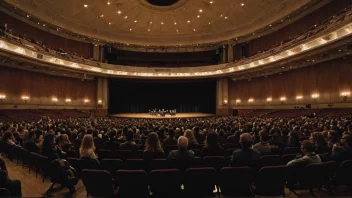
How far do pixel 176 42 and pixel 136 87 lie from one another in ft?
32.2

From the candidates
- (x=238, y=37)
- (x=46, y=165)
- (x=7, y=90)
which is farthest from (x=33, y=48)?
(x=238, y=37)

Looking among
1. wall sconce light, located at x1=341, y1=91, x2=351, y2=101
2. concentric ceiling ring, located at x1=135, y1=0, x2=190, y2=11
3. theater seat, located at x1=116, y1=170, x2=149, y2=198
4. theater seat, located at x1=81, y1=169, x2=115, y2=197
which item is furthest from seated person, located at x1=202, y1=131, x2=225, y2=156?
concentric ceiling ring, located at x1=135, y1=0, x2=190, y2=11

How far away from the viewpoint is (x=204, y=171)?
10.1 feet

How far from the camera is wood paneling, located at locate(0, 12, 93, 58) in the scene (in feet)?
65.2

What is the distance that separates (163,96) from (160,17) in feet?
46.3

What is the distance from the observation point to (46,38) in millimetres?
23453

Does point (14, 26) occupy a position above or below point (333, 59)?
above

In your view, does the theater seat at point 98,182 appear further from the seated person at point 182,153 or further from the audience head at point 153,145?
the audience head at point 153,145

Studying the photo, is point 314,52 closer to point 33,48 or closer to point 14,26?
point 33,48

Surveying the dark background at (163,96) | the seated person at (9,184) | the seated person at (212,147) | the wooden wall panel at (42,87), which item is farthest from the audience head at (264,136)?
the dark background at (163,96)

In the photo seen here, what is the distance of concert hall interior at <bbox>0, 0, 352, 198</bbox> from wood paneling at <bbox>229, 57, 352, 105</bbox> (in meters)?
0.11

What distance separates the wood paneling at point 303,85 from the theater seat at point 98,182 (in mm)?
19804

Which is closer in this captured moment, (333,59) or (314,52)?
(314,52)

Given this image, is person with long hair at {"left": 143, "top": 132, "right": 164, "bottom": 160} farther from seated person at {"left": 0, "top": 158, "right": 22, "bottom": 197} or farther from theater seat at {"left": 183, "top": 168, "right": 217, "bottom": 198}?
seated person at {"left": 0, "top": 158, "right": 22, "bottom": 197}
